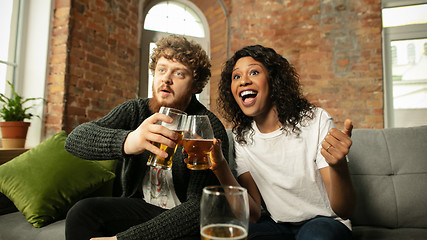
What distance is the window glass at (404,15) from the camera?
11.0 ft

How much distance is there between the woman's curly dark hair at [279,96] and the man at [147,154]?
0.66ft

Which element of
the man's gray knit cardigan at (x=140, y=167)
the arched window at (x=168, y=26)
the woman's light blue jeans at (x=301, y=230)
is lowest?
the woman's light blue jeans at (x=301, y=230)

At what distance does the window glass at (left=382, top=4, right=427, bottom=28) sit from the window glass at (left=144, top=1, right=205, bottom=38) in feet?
8.03

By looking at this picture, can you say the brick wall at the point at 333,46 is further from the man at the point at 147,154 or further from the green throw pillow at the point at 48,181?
the green throw pillow at the point at 48,181

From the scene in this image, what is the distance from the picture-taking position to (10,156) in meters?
1.94

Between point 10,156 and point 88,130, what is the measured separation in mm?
1288

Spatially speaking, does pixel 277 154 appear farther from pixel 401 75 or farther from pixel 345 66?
pixel 401 75

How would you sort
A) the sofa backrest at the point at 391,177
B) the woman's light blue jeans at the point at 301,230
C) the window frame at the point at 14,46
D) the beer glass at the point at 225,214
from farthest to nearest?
the window frame at the point at 14,46, the sofa backrest at the point at 391,177, the woman's light blue jeans at the point at 301,230, the beer glass at the point at 225,214

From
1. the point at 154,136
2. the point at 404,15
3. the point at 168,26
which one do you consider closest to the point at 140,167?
the point at 154,136

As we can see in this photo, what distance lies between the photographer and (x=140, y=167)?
1.29 meters

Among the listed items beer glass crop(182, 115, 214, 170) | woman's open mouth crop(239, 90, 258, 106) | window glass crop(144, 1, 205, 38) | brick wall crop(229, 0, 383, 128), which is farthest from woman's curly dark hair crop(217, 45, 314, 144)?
window glass crop(144, 1, 205, 38)

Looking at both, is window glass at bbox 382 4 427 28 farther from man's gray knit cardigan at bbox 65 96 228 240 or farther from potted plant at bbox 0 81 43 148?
potted plant at bbox 0 81 43 148

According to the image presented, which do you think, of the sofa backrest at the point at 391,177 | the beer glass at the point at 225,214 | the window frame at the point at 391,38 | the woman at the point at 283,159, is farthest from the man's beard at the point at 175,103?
the window frame at the point at 391,38

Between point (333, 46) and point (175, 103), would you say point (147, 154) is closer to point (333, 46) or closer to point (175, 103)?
point (175, 103)
